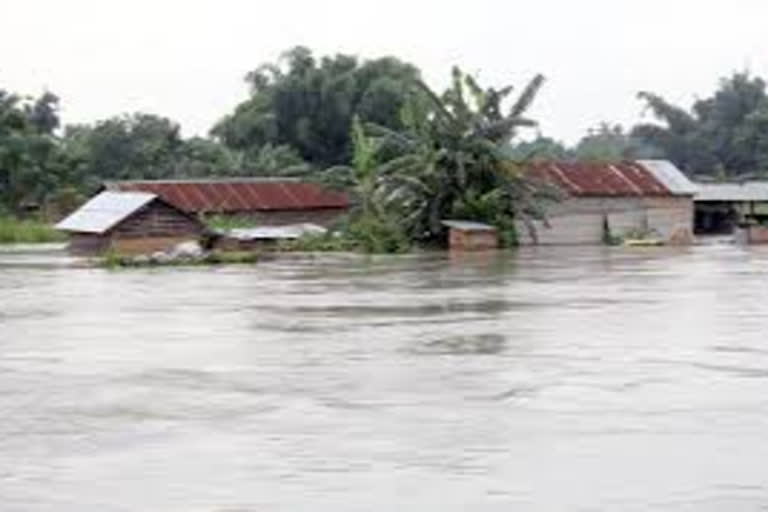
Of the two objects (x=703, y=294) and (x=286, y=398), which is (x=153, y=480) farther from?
(x=703, y=294)

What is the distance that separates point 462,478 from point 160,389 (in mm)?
4193

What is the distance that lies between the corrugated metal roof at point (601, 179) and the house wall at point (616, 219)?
0.21m

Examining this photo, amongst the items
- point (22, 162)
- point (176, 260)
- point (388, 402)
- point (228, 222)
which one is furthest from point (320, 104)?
point (388, 402)

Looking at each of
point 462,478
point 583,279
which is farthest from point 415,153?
point 462,478

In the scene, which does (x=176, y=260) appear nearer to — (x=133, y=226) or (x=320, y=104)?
(x=133, y=226)

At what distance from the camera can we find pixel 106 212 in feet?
123

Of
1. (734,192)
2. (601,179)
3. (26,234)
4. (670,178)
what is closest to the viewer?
(26,234)

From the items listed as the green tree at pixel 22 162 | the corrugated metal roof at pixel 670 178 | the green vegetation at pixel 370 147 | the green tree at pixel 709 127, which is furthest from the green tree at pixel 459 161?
the green tree at pixel 709 127

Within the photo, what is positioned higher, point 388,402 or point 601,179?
point 601,179

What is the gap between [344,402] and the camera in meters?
10.7

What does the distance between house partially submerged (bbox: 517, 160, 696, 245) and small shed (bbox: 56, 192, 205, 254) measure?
10.0 m

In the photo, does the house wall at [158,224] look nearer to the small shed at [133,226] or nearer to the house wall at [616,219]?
the small shed at [133,226]

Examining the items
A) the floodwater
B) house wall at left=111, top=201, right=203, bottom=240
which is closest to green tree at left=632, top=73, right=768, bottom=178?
house wall at left=111, top=201, right=203, bottom=240

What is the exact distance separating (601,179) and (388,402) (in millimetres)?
34630
